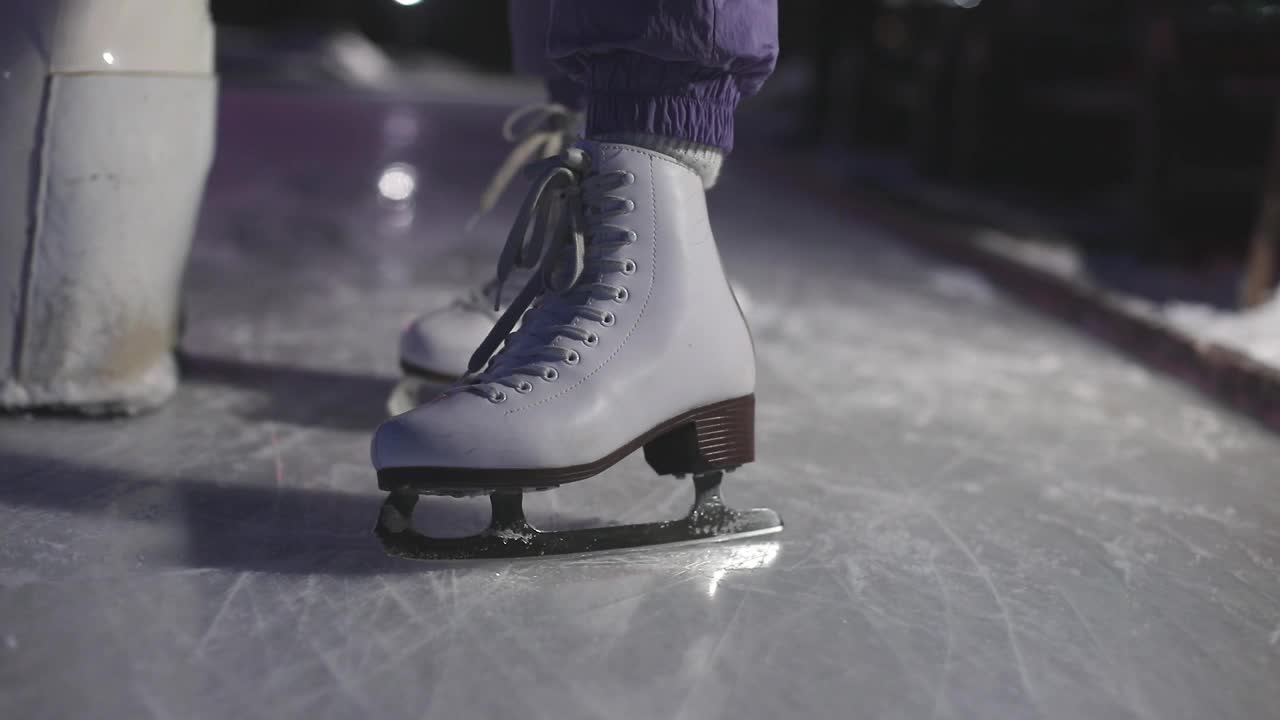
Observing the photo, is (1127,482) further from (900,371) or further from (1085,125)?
(1085,125)

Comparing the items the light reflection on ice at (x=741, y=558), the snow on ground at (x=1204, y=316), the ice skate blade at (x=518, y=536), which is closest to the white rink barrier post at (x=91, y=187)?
the ice skate blade at (x=518, y=536)

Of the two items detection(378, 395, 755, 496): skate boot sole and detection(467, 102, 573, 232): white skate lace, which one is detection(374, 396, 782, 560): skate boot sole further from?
detection(467, 102, 573, 232): white skate lace

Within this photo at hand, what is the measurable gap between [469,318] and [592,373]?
391mm

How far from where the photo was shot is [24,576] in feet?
2.28

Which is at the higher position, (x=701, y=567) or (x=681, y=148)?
(x=681, y=148)

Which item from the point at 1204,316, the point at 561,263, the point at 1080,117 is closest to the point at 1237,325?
the point at 1204,316

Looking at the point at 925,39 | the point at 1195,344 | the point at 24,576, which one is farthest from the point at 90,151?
the point at 925,39

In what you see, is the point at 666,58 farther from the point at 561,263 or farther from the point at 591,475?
the point at 591,475

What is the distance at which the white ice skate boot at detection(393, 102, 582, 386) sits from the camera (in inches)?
42.1

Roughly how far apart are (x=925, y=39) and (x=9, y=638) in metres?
4.83

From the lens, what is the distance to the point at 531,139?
3.59ft

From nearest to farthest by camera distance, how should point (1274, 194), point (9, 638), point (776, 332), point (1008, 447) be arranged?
point (9, 638)
point (1008, 447)
point (776, 332)
point (1274, 194)

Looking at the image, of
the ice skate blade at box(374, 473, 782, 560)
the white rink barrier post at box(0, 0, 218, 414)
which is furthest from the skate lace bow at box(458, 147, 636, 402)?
the white rink barrier post at box(0, 0, 218, 414)

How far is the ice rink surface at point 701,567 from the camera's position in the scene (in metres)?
0.60
